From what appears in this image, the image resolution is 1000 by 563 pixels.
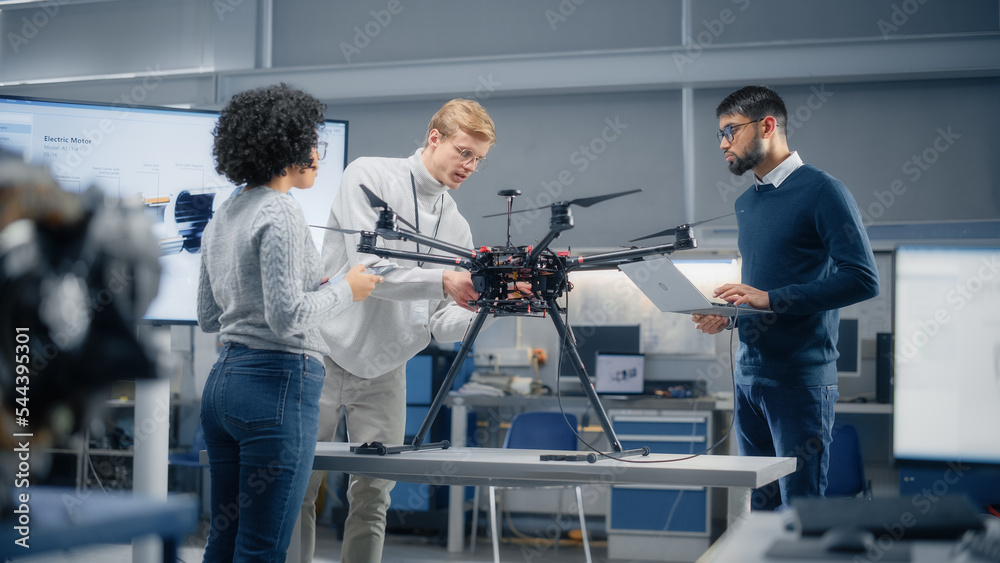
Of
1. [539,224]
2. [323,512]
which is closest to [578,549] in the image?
[323,512]

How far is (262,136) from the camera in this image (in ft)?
5.16

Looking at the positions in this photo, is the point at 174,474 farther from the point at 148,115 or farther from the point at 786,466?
the point at 786,466

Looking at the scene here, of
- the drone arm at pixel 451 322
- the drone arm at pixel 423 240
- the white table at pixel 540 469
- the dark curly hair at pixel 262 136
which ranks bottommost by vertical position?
the white table at pixel 540 469

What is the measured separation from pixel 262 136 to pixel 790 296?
1.30 metres

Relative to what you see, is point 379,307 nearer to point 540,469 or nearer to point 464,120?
point 464,120

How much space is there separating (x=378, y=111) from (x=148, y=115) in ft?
6.90

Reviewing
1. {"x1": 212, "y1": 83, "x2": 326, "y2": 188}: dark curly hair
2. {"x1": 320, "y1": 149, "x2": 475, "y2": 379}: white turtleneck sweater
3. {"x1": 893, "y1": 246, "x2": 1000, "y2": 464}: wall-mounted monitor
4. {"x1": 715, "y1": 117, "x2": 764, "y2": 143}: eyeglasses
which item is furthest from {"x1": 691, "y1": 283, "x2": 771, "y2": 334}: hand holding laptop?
{"x1": 893, "y1": 246, "x2": 1000, "y2": 464}: wall-mounted monitor

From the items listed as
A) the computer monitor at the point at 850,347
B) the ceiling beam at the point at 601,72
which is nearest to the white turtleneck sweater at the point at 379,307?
the ceiling beam at the point at 601,72

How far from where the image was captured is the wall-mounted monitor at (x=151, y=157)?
8.39 ft

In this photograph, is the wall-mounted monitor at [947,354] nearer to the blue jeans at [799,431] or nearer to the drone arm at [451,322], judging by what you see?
the blue jeans at [799,431]

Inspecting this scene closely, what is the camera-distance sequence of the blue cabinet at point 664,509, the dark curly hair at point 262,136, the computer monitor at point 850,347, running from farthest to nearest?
the computer monitor at point 850,347 < the blue cabinet at point 664,509 < the dark curly hair at point 262,136

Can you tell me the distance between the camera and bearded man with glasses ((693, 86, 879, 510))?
1.99m

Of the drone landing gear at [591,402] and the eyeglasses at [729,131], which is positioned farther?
the eyeglasses at [729,131]

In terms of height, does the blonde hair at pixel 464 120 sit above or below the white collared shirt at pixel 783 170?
above
